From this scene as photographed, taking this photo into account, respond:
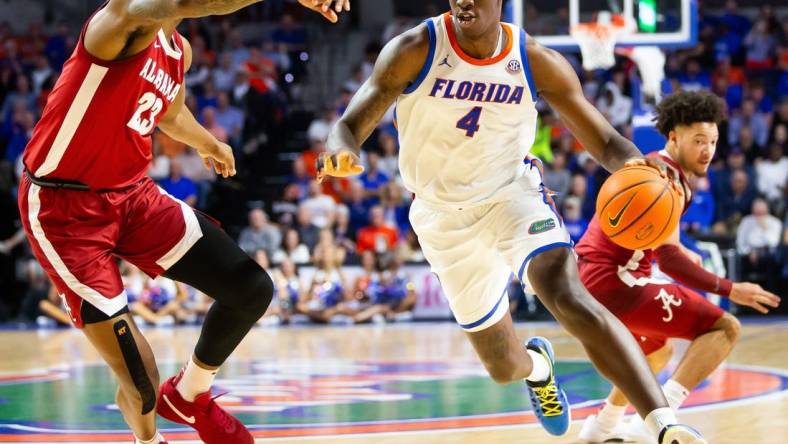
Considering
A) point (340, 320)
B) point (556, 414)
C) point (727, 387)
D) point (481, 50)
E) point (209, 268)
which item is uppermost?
point (481, 50)

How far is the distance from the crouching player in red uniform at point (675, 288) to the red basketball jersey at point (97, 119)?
2440 mm

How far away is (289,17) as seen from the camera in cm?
2036

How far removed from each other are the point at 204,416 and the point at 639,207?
2.20 metres

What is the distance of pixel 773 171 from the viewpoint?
49.2 feet

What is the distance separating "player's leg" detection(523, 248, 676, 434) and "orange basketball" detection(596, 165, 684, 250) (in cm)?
36

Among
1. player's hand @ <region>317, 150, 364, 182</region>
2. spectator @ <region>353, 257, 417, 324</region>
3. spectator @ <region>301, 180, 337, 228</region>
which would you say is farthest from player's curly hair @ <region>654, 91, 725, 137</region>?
spectator @ <region>301, 180, 337, 228</region>

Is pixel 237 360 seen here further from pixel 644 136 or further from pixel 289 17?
pixel 289 17

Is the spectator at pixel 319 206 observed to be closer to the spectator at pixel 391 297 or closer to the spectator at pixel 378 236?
the spectator at pixel 378 236

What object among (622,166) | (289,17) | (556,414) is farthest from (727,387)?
(289,17)

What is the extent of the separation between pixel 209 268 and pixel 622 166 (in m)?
1.91

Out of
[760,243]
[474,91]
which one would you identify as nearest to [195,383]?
[474,91]

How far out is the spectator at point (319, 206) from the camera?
1559 centimetres

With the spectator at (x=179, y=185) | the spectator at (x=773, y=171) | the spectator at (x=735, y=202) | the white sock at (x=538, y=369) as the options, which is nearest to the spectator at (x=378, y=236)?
the spectator at (x=179, y=185)

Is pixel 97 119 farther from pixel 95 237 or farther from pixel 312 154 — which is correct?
pixel 312 154
